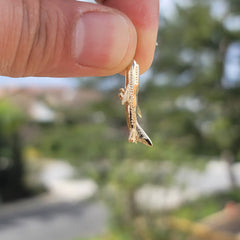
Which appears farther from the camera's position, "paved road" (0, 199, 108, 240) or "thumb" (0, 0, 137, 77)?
"paved road" (0, 199, 108, 240)

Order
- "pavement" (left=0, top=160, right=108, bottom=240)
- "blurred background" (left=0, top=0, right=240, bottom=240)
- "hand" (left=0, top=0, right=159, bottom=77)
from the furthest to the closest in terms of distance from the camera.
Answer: "pavement" (left=0, top=160, right=108, bottom=240) < "blurred background" (left=0, top=0, right=240, bottom=240) < "hand" (left=0, top=0, right=159, bottom=77)

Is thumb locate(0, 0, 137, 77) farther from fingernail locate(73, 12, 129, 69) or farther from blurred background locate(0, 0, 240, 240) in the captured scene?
blurred background locate(0, 0, 240, 240)

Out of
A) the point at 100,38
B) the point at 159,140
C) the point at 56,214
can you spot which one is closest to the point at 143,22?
the point at 100,38

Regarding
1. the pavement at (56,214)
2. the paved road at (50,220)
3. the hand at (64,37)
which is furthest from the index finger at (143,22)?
the paved road at (50,220)


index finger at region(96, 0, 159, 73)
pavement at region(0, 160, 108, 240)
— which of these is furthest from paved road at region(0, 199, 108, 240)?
index finger at region(96, 0, 159, 73)

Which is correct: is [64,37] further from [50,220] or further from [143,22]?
[50,220]

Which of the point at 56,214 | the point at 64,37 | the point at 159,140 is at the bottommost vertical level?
the point at 56,214

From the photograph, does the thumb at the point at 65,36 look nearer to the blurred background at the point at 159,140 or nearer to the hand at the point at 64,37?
the hand at the point at 64,37

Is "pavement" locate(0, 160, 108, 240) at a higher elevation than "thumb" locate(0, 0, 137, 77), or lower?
lower
